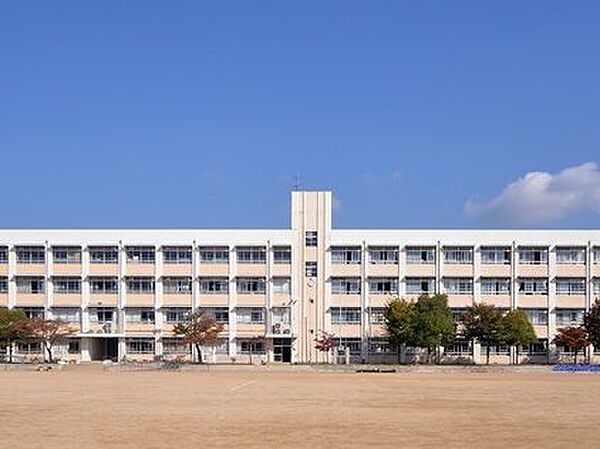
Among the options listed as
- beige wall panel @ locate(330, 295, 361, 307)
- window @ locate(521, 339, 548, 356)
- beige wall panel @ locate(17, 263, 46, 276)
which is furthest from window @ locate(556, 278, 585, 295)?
beige wall panel @ locate(17, 263, 46, 276)

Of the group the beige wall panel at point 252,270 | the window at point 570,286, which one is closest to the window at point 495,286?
the window at point 570,286

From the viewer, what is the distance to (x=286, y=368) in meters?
76.5

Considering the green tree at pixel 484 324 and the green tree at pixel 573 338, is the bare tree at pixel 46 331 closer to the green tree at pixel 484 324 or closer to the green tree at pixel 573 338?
the green tree at pixel 484 324

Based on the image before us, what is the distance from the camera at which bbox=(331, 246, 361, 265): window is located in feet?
286

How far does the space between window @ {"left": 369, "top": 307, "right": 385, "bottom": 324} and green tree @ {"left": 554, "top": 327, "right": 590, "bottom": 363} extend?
13.8 meters

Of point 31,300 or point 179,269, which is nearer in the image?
point 179,269

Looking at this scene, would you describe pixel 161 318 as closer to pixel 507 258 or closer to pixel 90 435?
pixel 507 258

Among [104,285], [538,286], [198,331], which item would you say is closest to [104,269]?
[104,285]

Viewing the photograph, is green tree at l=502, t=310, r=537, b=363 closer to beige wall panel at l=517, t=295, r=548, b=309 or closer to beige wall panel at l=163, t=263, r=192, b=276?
beige wall panel at l=517, t=295, r=548, b=309

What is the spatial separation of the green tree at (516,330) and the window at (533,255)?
6037mm

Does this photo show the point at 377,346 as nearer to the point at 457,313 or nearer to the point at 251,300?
the point at 457,313

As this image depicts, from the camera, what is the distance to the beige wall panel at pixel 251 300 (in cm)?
8712

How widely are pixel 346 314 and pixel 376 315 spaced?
2436 mm

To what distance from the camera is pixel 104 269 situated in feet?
287
